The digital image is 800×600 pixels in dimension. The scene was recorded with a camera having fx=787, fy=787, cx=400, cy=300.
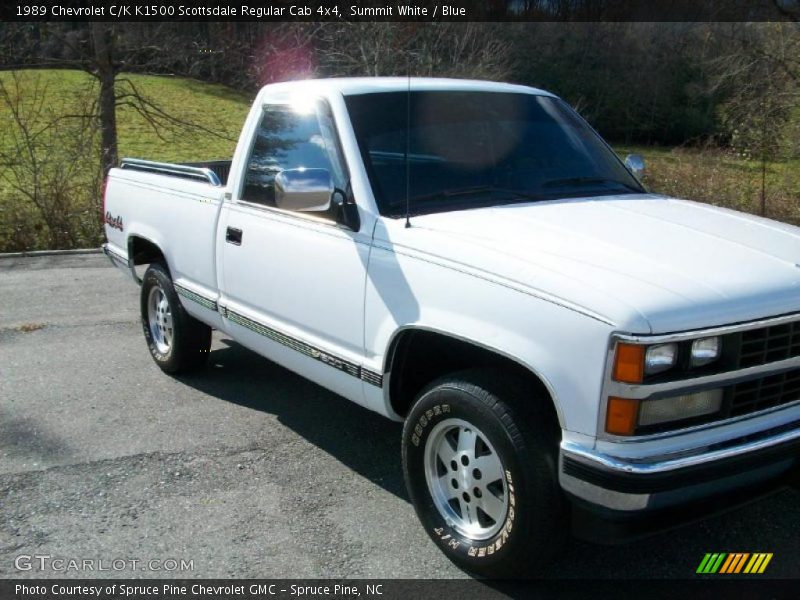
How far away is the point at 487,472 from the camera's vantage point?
3172mm

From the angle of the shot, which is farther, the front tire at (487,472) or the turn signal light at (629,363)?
the front tire at (487,472)

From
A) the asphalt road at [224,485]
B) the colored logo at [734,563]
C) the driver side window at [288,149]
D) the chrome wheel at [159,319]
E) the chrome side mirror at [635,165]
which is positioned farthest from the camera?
the chrome wheel at [159,319]

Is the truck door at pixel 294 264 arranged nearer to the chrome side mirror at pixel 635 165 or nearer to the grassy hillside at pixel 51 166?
the chrome side mirror at pixel 635 165

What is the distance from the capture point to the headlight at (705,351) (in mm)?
2672

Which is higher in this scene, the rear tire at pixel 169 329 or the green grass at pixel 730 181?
the green grass at pixel 730 181

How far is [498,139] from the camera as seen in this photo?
4.19 m

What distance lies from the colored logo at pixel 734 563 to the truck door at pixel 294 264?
1.72 metres

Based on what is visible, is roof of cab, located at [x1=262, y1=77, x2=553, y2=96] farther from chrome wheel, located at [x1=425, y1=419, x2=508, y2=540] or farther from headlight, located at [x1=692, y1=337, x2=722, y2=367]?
headlight, located at [x1=692, y1=337, x2=722, y2=367]

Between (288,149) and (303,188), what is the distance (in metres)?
0.95

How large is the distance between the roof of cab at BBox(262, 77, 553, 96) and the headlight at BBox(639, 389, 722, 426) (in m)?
2.31

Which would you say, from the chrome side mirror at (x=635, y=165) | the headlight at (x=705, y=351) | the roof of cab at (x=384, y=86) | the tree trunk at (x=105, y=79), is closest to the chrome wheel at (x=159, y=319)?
the roof of cab at (x=384, y=86)

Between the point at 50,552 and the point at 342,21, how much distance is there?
12.7m

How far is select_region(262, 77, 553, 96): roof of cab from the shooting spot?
4203 mm

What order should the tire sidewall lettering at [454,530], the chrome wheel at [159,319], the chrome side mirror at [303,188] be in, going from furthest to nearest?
the chrome wheel at [159,319] < the chrome side mirror at [303,188] < the tire sidewall lettering at [454,530]
